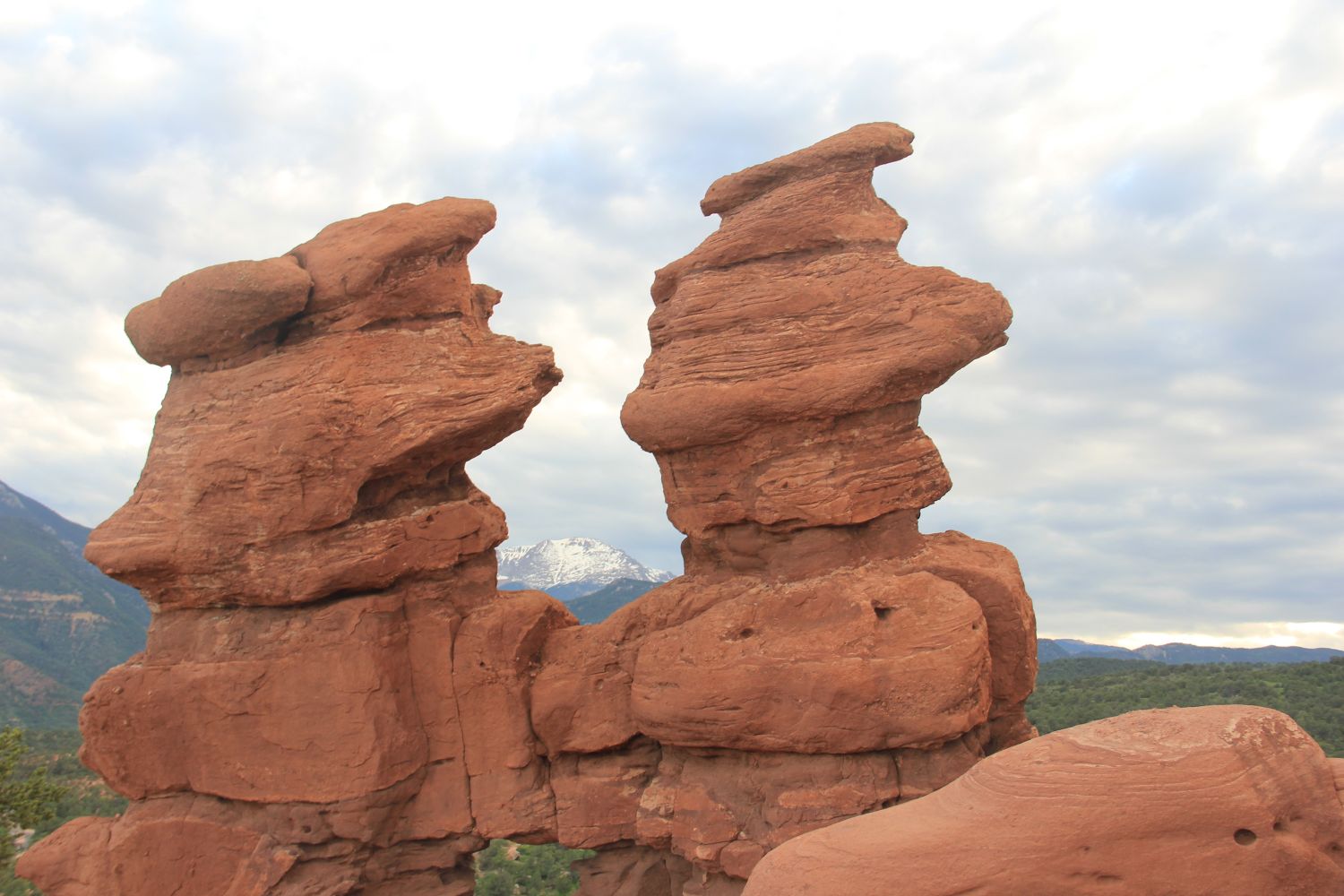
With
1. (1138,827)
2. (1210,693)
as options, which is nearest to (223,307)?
(1138,827)

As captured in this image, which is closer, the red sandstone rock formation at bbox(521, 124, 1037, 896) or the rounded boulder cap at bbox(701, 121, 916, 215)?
the red sandstone rock formation at bbox(521, 124, 1037, 896)

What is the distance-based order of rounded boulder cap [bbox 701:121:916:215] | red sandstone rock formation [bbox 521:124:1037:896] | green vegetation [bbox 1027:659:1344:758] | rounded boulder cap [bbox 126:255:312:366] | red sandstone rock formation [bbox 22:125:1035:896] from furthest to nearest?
green vegetation [bbox 1027:659:1344:758] < rounded boulder cap [bbox 701:121:916:215] < rounded boulder cap [bbox 126:255:312:366] < red sandstone rock formation [bbox 22:125:1035:896] < red sandstone rock formation [bbox 521:124:1037:896]

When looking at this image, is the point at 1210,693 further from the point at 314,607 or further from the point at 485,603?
the point at 314,607

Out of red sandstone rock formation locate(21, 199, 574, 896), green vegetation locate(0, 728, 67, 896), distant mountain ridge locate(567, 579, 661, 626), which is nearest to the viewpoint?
red sandstone rock formation locate(21, 199, 574, 896)

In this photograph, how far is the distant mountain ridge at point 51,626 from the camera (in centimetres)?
6166

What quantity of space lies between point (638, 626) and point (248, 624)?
5.77 meters

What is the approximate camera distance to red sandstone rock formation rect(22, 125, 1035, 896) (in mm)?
14117

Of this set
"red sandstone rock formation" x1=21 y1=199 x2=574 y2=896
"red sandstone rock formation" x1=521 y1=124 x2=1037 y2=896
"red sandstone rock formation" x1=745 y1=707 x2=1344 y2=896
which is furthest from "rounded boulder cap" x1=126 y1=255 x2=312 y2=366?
"red sandstone rock formation" x1=745 y1=707 x2=1344 y2=896

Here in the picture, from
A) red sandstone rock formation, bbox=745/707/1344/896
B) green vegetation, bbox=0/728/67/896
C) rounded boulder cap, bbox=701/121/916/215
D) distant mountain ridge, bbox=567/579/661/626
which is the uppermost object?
rounded boulder cap, bbox=701/121/916/215

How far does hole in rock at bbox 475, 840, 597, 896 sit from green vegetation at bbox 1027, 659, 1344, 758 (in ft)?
49.5

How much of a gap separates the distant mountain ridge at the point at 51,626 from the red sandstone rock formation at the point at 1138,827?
6163 cm

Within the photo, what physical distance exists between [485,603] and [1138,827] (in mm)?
10534

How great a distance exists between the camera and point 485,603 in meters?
16.2

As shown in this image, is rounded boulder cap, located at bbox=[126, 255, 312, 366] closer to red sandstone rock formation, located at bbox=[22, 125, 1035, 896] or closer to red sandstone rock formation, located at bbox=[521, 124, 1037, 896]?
red sandstone rock formation, located at bbox=[22, 125, 1035, 896]
